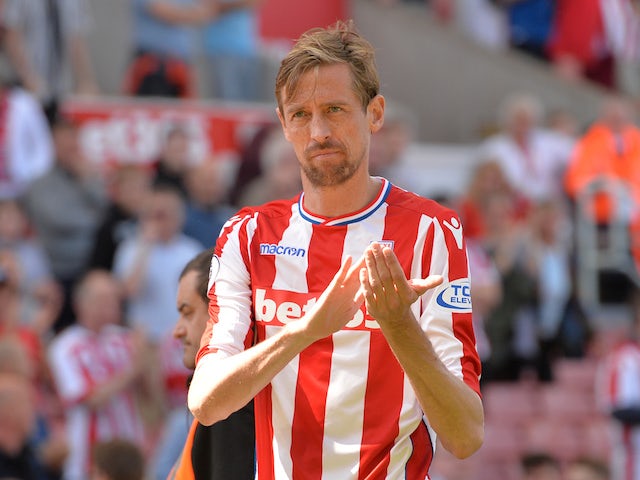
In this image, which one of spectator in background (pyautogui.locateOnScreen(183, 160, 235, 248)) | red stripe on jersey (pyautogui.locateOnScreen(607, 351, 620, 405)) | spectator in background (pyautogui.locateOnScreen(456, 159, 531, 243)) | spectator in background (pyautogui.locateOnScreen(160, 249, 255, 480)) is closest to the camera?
spectator in background (pyautogui.locateOnScreen(160, 249, 255, 480))

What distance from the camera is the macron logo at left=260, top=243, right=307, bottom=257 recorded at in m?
3.58

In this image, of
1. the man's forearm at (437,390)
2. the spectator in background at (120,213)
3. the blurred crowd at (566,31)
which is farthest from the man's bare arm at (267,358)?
the blurred crowd at (566,31)

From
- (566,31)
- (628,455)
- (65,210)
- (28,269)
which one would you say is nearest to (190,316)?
(28,269)

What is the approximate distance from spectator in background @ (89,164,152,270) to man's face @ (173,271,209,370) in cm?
547

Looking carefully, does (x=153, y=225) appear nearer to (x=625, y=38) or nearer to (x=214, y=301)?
(x=214, y=301)

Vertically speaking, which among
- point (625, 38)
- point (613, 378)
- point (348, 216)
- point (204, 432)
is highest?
point (348, 216)

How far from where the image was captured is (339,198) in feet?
11.8

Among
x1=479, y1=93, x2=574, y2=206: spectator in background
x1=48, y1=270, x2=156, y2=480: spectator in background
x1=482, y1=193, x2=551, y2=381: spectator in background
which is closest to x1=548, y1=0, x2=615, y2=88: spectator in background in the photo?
x1=479, y1=93, x2=574, y2=206: spectator in background

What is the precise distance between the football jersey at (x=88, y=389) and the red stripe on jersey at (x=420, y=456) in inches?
200

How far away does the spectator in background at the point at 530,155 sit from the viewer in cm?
1313

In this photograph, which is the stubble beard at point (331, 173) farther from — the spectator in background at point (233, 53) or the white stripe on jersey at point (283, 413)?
the spectator in background at point (233, 53)

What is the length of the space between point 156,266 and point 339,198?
585cm

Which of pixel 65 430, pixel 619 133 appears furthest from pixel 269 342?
pixel 619 133

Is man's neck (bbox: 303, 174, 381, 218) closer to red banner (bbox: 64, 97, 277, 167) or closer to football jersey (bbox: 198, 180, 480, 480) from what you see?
football jersey (bbox: 198, 180, 480, 480)
